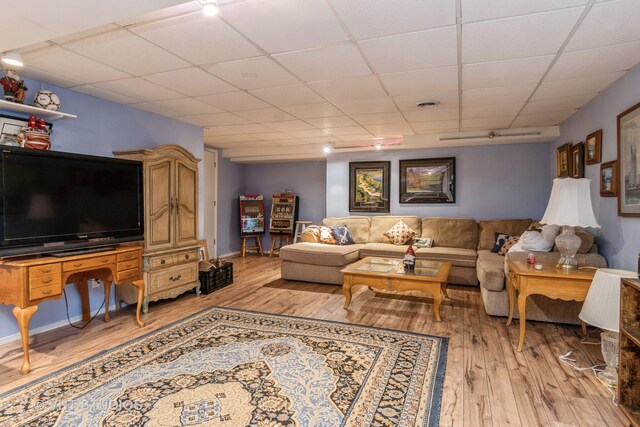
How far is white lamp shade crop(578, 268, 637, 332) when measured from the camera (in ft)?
7.26

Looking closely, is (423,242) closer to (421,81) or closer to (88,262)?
(421,81)

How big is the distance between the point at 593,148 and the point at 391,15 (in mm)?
2971

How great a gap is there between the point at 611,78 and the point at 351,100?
91.1 inches

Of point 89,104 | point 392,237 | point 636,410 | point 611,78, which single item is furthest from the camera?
point 392,237

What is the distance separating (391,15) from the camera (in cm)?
203

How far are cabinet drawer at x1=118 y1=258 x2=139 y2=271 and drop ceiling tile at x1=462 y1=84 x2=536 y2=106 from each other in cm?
358

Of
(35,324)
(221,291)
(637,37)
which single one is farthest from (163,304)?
(637,37)

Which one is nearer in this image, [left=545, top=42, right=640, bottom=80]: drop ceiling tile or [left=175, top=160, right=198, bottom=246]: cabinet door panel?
[left=545, top=42, right=640, bottom=80]: drop ceiling tile

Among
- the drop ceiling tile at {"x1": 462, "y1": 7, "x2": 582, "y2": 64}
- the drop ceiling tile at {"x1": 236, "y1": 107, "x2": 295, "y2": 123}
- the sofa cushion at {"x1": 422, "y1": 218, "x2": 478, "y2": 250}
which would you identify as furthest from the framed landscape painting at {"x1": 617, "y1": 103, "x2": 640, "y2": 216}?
the drop ceiling tile at {"x1": 236, "y1": 107, "x2": 295, "y2": 123}

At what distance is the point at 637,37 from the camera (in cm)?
229

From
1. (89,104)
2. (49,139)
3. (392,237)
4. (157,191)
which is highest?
(89,104)

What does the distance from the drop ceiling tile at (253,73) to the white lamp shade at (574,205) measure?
246 cm

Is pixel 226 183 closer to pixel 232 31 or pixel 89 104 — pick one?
pixel 89 104

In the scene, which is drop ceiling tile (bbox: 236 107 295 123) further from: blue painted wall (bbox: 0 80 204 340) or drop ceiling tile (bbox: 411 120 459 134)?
drop ceiling tile (bbox: 411 120 459 134)
